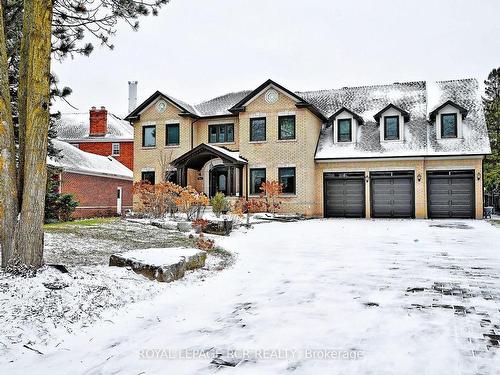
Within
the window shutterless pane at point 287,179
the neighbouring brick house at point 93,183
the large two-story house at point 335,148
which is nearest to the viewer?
the large two-story house at point 335,148

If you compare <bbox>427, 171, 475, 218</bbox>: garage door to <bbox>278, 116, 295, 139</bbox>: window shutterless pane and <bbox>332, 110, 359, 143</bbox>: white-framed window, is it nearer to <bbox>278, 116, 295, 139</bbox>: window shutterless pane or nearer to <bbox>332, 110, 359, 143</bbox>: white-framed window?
<bbox>332, 110, 359, 143</bbox>: white-framed window

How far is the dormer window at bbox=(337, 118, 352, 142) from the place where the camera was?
2406 centimetres

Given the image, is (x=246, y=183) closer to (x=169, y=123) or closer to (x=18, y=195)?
(x=169, y=123)

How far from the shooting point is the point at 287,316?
4.70 metres

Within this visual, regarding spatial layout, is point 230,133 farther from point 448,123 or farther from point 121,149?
point 121,149

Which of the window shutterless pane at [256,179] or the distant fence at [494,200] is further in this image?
the distant fence at [494,200]

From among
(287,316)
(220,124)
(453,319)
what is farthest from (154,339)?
(220,124)

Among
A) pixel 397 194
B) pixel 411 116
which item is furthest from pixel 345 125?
pixel 397 194

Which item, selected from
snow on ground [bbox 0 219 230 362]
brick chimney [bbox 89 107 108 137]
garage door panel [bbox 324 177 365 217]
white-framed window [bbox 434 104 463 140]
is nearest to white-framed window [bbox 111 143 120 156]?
brick chimney [bbox 89 107 108 137]

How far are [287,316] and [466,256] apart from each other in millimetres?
5822

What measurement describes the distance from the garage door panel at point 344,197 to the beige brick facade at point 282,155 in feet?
1.27

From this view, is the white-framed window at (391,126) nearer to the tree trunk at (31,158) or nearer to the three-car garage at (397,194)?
the three-car garage at (397,194)

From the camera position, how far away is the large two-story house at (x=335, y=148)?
22.1 meters

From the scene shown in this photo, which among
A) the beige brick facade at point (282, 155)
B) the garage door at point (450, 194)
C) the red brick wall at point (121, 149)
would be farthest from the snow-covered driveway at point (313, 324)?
the red brick wall at point (121, 149)
